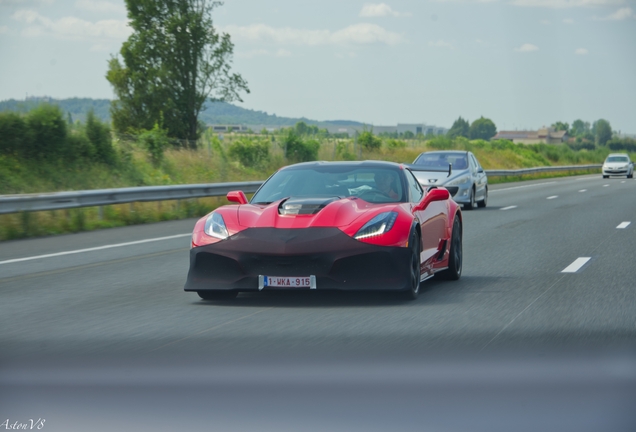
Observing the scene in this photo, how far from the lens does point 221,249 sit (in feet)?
27.6

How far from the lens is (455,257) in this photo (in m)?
10.6

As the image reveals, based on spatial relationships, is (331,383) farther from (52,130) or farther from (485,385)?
(52,130)

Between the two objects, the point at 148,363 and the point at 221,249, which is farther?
the point at 221,249

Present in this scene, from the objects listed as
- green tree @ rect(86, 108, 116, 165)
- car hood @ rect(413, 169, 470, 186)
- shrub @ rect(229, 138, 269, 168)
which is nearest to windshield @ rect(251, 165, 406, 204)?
car hood @ rect(413, 169, 470, 186)

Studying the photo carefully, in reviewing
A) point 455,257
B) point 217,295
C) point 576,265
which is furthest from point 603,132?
point 217,295

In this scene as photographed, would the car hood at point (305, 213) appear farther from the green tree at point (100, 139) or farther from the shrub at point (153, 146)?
the shrub at point (153, 146)

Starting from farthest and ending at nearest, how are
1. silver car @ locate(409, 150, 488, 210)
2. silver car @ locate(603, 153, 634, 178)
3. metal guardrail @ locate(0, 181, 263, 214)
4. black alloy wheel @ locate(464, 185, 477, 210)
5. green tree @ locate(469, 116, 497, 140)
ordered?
1. green tree @ locate(469, 116, 497, 140)
2. silver car @ locate(603, 153, 634, 178)
3. black alloy wheel @ locate(464, 185, 477, 210)
4. silver car @ locate(409, 150, 488, 210)
5. metal guardrail @ locate(0, 181, 263, 214)

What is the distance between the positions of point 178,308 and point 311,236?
1.42 meters

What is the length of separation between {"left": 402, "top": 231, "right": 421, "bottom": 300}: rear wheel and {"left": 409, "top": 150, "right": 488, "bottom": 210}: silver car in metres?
14.1

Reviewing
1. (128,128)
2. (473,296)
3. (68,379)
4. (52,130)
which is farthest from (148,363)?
(128,128)

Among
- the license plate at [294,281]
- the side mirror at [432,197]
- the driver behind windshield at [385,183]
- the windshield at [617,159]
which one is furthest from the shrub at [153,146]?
the windshield at [617,159]

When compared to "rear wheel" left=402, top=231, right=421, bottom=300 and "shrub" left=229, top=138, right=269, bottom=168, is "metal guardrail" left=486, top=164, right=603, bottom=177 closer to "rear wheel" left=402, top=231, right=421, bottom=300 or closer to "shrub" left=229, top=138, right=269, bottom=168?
"shrub" left=229, top=138, right=269, bottom=168

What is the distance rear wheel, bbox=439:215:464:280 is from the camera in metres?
10.5

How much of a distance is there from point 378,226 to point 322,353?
6.70 feet
